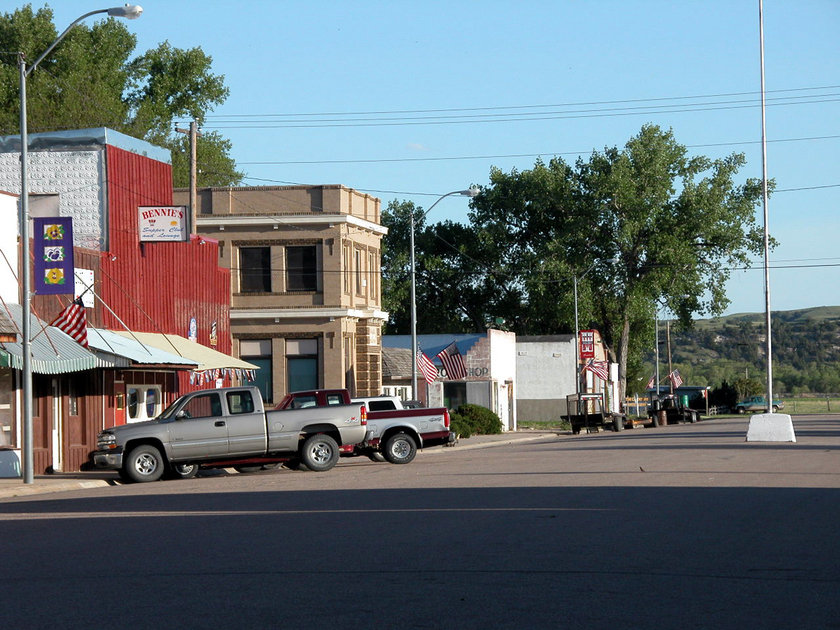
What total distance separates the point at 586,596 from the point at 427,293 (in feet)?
259

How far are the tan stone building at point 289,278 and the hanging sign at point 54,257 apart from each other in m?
23.5

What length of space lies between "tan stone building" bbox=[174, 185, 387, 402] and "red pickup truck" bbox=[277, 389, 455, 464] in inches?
781

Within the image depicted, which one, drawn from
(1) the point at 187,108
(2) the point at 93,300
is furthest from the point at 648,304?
(2) the point at 93,300

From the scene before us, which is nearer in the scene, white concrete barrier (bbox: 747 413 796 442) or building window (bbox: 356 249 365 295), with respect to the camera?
white concrete barrier (bbox: 747 413 796 442)

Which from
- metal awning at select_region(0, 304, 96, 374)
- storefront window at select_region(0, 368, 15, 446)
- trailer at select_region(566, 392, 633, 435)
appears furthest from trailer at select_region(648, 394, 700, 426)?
storefront window at select_region(0, 368, 15, 446)

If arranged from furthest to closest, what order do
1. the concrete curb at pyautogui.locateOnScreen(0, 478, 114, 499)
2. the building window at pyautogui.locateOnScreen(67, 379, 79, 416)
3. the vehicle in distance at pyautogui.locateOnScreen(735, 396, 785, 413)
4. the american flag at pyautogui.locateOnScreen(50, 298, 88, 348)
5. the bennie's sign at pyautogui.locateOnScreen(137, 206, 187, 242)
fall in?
the vehicle in distance at pyautogui.locateOnScreen(735, 396, 785, 413) → the bennie's sign at pyautogui.locateOnScreen(137, 206, 187, 242) → the building window at pyautogui.locateOnScreen(67, 379, 79, 416) → the american flag at pyautogui.locateOnScreen(50, 298, 88, 348) → the concrete curb at pyautogui.locateOnScreen(0, 478, 114, 499)

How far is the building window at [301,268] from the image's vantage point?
50469 millimetres

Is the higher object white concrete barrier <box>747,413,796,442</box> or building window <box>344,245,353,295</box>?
building window <box>344,245,353,295</box>

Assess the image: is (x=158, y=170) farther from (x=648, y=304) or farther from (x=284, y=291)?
(x=648, y=304)

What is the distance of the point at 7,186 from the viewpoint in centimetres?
3475

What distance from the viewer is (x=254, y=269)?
167 ft

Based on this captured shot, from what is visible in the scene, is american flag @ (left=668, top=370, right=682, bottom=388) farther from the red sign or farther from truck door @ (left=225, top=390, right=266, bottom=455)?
truck door @ (left=225, top=390, right=266, bottom=455)

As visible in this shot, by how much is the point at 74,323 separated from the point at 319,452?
6396 millimetres

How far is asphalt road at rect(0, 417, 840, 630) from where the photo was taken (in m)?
8.80
